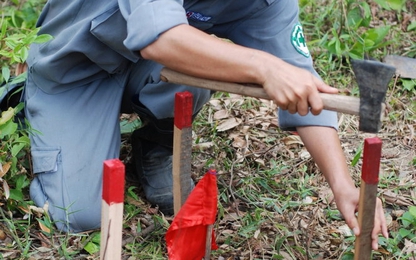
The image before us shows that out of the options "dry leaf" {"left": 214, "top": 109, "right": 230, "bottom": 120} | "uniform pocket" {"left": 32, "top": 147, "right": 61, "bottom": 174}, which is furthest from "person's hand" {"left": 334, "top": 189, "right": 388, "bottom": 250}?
"dry leaf" {"left": 214, "top": 109, "right": 230, "bottom": 120}

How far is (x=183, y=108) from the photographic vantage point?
1.92m

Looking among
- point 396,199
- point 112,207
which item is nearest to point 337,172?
point 396,199

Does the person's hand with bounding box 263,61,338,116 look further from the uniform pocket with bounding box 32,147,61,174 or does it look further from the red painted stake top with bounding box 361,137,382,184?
the uniform pocket with bounding box 32,147,61,174

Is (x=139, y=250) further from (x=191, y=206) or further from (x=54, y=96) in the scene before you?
(x=54, y=96)

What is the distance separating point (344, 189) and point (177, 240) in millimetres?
484

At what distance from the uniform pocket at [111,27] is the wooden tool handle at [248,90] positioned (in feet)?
1.18

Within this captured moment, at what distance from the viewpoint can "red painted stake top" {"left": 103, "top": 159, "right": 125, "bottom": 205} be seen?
1.58 meters

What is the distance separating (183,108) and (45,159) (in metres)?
0.68

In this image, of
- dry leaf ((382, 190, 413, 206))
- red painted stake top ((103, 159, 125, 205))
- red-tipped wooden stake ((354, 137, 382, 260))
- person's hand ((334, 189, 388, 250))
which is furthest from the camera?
dry leaf ((382, 190, 413, 206))

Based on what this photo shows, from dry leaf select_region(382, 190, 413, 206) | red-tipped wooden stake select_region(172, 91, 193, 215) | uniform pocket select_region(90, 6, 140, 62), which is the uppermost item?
uniform pocket select_region(90, 6, 140, 62)

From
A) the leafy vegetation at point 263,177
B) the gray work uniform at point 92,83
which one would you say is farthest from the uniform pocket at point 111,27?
the leafy vegetation at point 263,177

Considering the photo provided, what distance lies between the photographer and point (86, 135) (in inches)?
96.6

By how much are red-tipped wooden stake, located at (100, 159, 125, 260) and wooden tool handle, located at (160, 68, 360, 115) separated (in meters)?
0.36

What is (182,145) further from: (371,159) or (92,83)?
(92,83)
